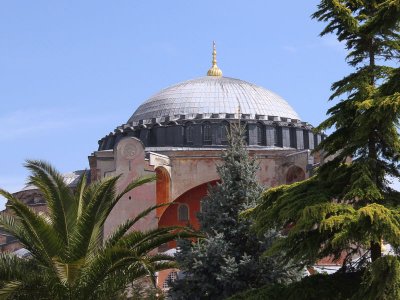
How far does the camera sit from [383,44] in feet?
33.9

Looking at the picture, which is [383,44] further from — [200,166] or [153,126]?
[153,126]

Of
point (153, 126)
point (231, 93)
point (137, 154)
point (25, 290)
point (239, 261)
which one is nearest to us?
point (25, 290)

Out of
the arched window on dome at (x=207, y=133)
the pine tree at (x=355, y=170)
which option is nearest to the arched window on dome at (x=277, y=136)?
the arched window on dome at (x=207, y=133)

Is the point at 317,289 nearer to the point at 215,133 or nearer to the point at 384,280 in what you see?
the point at 384,280

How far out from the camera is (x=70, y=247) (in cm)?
1142

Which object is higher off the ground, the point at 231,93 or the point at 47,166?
the point at 231,93

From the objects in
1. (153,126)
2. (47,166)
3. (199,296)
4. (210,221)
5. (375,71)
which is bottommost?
(199,296)

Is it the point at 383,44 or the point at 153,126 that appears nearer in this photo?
the point at 383,44

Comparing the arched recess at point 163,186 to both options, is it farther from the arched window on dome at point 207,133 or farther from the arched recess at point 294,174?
the arched recess at point 294,174

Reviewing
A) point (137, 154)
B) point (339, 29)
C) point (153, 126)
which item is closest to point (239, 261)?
point (339, 29)

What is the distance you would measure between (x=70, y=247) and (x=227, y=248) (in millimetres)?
2623

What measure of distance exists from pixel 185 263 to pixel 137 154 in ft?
47.7

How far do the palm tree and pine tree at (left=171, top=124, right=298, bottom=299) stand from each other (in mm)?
474

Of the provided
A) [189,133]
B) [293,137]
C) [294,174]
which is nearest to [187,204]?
[189,133]
